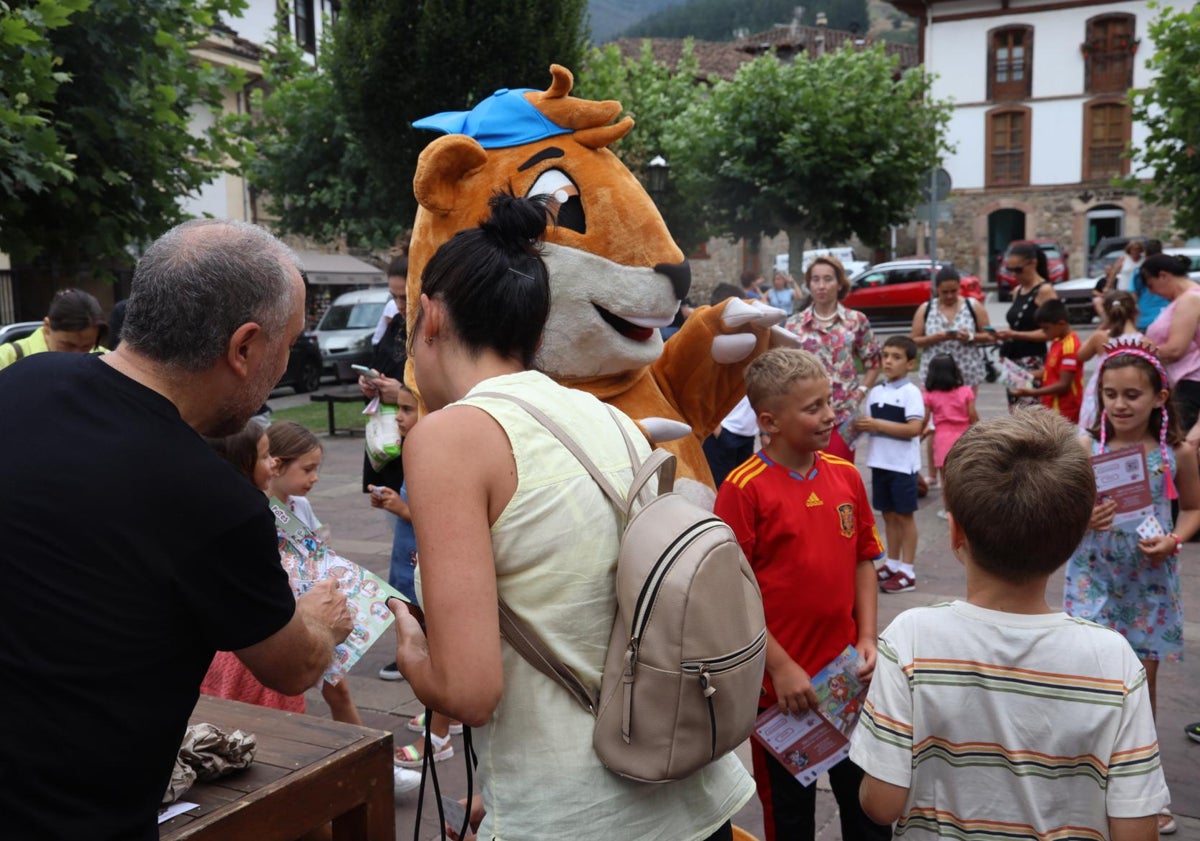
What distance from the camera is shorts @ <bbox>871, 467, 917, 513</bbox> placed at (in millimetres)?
6391

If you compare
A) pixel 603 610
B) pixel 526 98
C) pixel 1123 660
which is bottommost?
pixel 1123 660

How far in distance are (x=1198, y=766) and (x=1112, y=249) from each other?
91.2 feet

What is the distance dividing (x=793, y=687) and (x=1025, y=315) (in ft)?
21.4

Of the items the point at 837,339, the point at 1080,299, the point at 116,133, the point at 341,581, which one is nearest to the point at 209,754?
the point at 341,581

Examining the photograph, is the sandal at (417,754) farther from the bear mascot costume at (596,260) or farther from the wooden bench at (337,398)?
the wooden bench at (337,398)

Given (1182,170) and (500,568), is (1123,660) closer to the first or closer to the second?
(500,568)

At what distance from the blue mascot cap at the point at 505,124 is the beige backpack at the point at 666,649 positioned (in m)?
2.11

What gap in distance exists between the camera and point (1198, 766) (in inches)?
157

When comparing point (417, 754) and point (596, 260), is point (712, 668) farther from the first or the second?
point (417, 754)

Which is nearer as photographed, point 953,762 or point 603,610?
point 603,610

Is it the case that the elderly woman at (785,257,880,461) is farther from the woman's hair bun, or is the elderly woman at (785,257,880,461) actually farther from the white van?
the white van

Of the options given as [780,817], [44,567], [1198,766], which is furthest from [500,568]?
[1198,766]

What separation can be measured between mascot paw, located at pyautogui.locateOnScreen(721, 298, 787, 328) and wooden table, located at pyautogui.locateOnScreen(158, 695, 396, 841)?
1.76 metres

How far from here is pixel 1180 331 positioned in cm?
683
